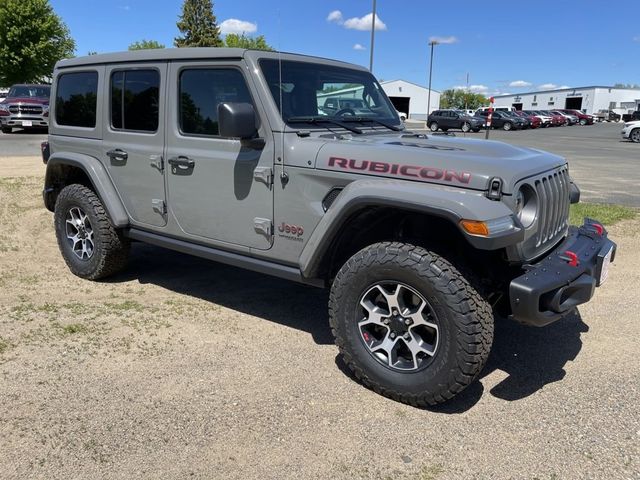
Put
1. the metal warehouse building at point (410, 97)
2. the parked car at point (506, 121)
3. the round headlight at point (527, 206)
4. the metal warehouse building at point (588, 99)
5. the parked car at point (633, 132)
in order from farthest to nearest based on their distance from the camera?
the metal warehouse building at point (588, 99) → the metal warehouse building at point (410, 97) → the parked car at point (506, 121) → the parked car at point (633, 132) → the round headlight at point (527, 206)

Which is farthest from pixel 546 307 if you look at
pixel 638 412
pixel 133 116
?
pixel 133 116

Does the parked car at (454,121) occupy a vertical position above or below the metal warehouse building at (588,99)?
below

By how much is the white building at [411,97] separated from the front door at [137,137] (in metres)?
77.4

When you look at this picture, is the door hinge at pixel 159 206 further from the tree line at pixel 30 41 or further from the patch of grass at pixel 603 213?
the tree line at pixel 30 41

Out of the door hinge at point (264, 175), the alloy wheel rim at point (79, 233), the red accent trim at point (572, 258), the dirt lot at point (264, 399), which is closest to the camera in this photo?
the dirt lot at point (264, 399)

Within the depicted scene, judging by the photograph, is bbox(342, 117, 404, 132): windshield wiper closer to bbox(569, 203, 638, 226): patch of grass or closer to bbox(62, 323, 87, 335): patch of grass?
bbox(62, 323, 87, 335): patch of grass

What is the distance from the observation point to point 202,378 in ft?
10.9

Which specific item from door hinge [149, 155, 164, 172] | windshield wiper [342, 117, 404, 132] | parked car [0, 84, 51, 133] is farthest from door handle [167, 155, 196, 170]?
parked car [0, 84, 51, 133]

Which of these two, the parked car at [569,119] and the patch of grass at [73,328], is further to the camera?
the parked car at [569,119]

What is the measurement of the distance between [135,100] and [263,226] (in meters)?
1.63

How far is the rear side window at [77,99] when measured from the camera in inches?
186

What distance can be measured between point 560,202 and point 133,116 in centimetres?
316

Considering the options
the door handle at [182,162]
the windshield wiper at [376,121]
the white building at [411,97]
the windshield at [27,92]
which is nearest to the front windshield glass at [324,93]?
the windshield wiper at [376,121]

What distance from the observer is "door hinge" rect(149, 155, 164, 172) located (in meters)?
4.14
